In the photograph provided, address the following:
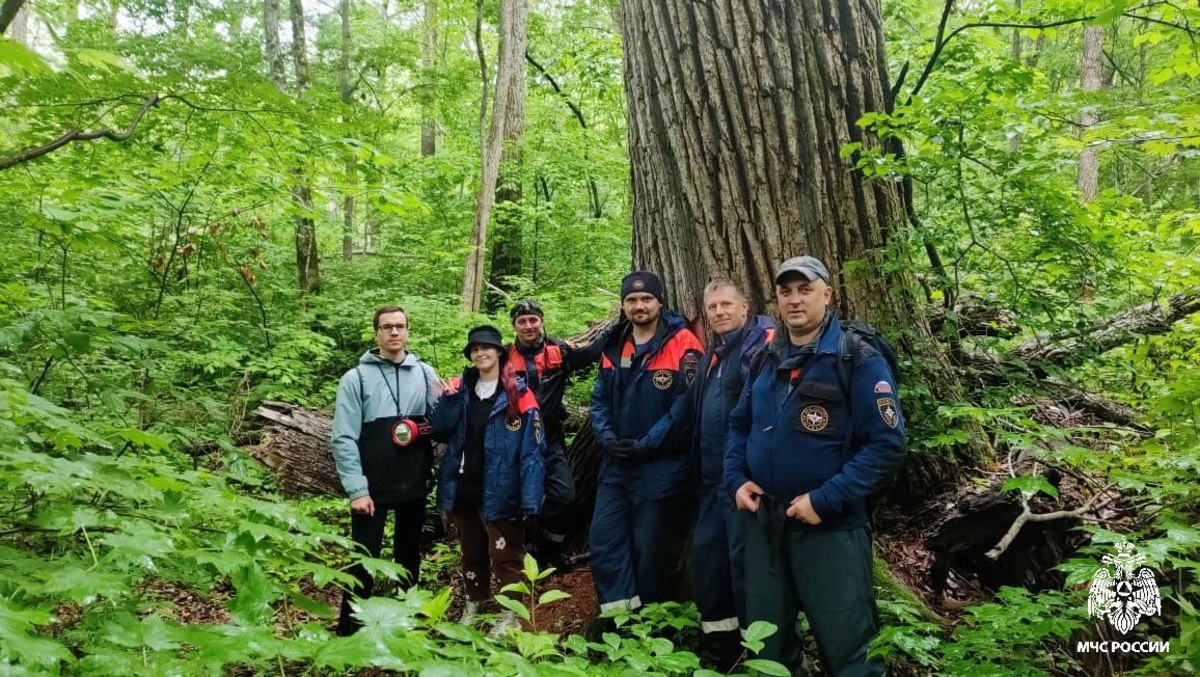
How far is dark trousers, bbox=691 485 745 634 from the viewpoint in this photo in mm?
3094

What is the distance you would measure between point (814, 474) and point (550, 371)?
1902 millimetres

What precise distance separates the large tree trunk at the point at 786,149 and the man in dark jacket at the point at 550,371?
1.04 meters

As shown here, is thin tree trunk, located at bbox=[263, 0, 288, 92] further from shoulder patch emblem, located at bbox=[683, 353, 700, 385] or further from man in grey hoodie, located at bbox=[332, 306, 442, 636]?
shoulder patch emblem, located at bbox=[683, 353, 700, 385]

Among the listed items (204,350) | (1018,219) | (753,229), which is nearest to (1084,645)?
(1018,219)

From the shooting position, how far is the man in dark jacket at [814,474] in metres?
2.53

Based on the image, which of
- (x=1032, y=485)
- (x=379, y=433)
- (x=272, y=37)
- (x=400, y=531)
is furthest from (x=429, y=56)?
(x=1032, y=485)

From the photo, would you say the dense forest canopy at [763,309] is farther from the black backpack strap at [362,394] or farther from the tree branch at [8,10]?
the black backpack strap at [362,394]

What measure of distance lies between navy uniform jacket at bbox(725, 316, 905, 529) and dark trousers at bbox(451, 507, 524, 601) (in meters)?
1.67

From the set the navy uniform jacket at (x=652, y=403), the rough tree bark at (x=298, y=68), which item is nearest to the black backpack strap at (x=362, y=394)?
the navy uniform jacket at (x=652, y=403)

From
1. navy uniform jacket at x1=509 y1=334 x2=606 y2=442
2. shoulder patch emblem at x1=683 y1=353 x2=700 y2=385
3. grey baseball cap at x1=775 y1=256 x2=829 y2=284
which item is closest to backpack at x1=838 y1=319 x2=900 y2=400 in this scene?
grey baseball cap at x1=775 y1=256 x2=829 y2=284

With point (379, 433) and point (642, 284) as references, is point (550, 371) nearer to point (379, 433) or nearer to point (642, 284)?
point (642, 284)

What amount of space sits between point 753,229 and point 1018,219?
4.28ft

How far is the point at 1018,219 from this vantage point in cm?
332
